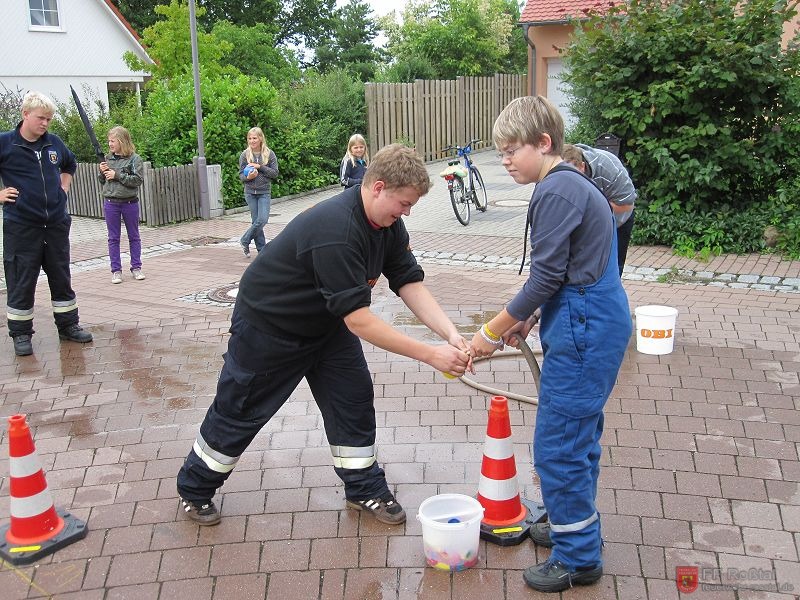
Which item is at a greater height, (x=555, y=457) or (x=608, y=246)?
(x=608, y=246)

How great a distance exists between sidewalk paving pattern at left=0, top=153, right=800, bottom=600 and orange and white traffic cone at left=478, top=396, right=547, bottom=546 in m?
0.12

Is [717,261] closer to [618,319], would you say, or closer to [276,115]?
[618,319]

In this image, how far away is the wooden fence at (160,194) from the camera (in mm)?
12898

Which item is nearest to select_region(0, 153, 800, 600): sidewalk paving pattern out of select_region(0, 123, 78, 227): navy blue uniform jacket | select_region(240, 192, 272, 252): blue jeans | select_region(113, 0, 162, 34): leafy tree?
select_region(0, 123, 78, 227): navy blue uniform jacket

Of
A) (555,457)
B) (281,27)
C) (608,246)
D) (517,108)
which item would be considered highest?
(281,27)

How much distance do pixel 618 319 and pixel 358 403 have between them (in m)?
1.29

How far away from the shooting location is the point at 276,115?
1530 centimetres

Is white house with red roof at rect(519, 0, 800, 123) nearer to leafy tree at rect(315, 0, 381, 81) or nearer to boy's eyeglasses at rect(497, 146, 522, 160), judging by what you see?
boy's eyeglasses at rect(497, 146, 522, 160)

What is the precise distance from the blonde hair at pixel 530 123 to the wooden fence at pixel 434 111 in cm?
1557

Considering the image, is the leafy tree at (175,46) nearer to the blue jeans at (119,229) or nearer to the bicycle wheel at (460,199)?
the bicycle wheel at (460,199)

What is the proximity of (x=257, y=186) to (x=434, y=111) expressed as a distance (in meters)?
10.6

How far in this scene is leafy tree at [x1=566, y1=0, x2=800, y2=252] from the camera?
376 inches

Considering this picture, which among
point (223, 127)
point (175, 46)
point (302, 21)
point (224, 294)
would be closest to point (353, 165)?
point (224, 294)

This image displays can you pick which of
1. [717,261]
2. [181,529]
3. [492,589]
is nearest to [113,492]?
[181,529]
